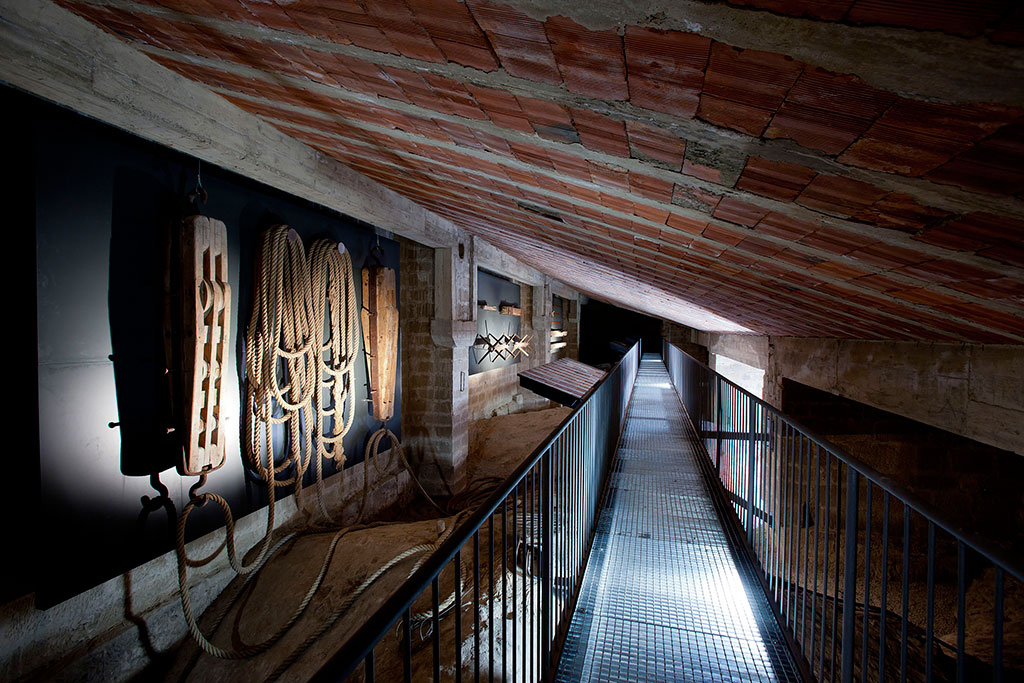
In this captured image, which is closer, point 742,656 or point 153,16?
point 153,16

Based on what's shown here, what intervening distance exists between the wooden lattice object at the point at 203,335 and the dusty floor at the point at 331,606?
43.6 inches

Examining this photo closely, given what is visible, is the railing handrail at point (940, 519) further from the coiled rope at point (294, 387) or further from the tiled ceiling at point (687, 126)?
the coiled rope at point (294, 387)

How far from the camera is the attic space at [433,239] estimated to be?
3.46ft

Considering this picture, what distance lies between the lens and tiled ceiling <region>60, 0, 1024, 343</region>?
3.18 ft

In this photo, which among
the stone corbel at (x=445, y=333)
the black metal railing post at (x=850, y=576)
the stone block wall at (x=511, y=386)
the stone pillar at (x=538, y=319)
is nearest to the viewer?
the black metal railing post at (x=850, y=576)

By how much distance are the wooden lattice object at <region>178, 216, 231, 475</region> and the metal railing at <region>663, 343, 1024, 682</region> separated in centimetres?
337

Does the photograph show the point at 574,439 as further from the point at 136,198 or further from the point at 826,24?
the point at 136,198

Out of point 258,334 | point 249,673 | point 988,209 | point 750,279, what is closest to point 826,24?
point 988,209

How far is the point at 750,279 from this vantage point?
3064mm

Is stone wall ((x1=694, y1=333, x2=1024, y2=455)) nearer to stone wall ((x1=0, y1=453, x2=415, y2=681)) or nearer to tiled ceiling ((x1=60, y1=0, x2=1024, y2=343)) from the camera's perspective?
tiled ceiling ((x1=60, y1=0, x2=1024, y2=343))

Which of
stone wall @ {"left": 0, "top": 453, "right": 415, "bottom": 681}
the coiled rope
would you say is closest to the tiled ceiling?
the coiled rope

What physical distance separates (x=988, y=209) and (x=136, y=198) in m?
3.88

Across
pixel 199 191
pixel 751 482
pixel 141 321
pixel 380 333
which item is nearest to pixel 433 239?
pixel 380 333

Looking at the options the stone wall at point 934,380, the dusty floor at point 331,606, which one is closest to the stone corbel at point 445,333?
the dusty floor at point 331,606
